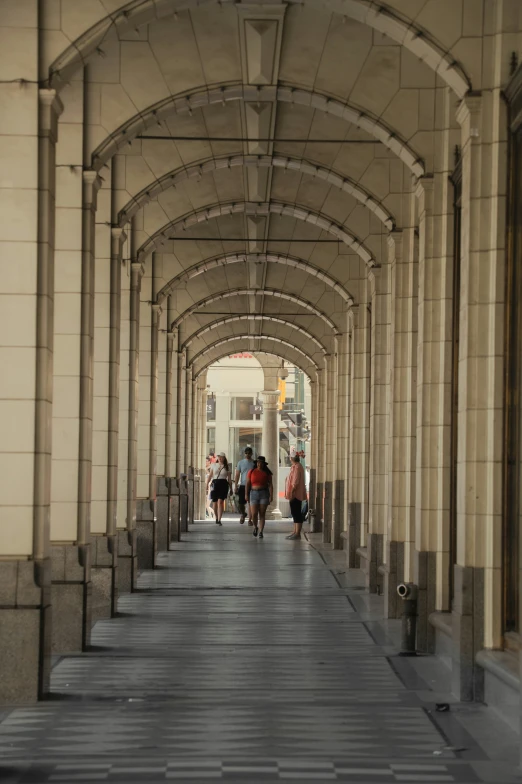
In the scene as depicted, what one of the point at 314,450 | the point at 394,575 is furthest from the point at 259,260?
the point at 314,450

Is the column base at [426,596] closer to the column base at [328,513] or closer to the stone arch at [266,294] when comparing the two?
the stone arch at [266,294]

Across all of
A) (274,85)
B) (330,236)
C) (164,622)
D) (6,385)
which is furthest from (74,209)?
(330,236)

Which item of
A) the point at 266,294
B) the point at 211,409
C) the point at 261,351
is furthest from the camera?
the point at 211,409

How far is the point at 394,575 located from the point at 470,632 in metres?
4.77

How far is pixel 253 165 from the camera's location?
1530cm

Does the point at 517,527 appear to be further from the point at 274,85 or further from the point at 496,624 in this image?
the point at 274,85

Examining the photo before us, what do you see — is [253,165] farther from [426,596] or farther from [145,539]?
[145,539]

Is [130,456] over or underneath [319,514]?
over

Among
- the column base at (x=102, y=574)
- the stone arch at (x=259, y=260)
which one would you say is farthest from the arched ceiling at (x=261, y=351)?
the column base at (x=102, y=574)

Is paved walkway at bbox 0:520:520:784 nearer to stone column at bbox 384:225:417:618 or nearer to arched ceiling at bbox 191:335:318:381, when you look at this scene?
stone column at bbox 384:225:417:618

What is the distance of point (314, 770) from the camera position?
6633mm

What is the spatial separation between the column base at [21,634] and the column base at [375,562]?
7706 millimetres

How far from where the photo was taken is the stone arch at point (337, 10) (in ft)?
29.6

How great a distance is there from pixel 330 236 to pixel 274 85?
8.67 meters
